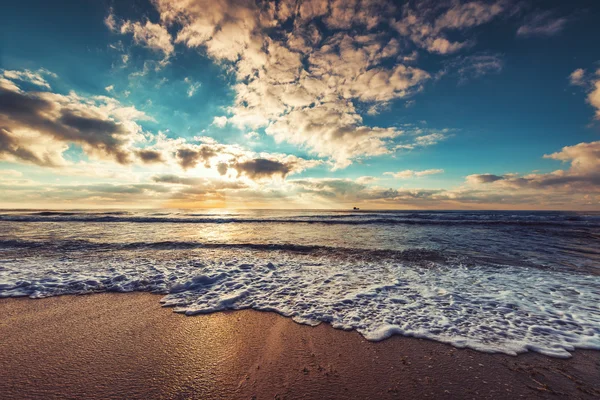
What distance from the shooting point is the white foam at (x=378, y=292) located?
168 inches

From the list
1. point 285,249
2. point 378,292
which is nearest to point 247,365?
point 378,292

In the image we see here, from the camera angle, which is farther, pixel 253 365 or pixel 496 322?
pixel 496 322

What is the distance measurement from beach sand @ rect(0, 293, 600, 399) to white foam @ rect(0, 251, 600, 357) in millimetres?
450

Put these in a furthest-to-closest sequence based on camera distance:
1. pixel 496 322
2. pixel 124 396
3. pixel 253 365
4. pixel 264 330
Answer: pixel 496 322, pixel 264 330, pixel 253 365, pixel 124 396

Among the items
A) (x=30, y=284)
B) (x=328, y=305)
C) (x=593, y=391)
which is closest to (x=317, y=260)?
(x=328, y=305)

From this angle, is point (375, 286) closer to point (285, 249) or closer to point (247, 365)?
point (247, 365)

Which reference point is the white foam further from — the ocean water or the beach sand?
the beach sand

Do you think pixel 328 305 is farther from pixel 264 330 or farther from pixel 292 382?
pixel 292 382

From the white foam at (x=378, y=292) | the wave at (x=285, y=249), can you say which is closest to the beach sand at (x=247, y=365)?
the white foam at (x=378, y=292)

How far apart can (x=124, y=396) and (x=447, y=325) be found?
5053 mm

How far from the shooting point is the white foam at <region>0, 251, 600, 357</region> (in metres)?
4.27

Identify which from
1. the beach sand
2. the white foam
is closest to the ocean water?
the white foam

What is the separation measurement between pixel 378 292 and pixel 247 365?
13.0ft

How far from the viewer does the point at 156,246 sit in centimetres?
1266
